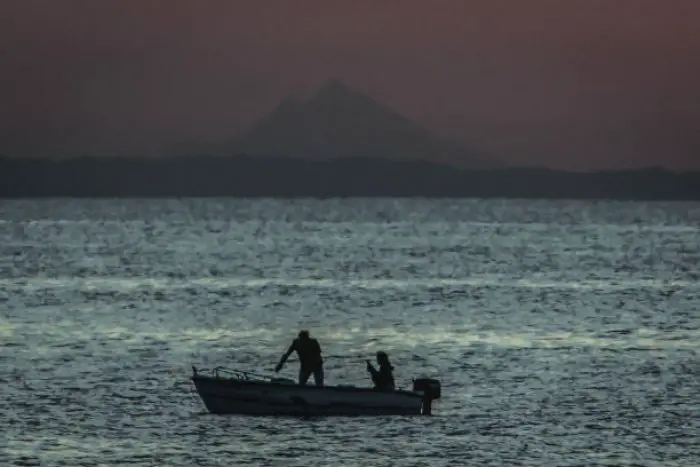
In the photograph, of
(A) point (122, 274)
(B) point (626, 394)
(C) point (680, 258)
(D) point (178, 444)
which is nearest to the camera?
(D) point (178, 444)

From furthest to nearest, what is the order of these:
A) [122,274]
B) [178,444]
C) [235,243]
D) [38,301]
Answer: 1. [235,243]
2. [122,274]
3. [38,301]
4. [178,444]

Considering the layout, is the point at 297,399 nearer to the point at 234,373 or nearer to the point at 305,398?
the point at 305,398

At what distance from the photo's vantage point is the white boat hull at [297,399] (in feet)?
140

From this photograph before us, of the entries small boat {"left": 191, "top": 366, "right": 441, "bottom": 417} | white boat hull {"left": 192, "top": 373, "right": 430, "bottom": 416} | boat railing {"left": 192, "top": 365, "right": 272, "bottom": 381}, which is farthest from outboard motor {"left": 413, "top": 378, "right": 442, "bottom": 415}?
boat railing {"left": 192, "top": 365, "right": 272, "bottom": 381}

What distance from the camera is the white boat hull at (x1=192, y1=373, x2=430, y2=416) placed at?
140 ft

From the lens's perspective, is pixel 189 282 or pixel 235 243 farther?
pixel 235 243

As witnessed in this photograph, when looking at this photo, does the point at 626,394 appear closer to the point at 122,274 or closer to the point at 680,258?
the point at 122,274

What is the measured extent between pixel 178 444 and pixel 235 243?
6024 inches

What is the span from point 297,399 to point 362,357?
16880 mm

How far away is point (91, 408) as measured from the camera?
1750 inches

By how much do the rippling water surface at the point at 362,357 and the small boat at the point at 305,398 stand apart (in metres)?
0.45

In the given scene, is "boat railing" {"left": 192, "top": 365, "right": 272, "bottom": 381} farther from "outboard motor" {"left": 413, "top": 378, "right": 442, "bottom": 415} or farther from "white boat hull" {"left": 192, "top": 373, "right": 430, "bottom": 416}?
"outboard motor" {"left": 413, "top": 378, "right": 442, "bottom": 415}

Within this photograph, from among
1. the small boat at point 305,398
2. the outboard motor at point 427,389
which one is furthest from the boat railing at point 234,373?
the outboard motor at point 427,389

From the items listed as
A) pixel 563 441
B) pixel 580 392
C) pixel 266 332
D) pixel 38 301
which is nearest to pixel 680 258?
pixel 38 301
